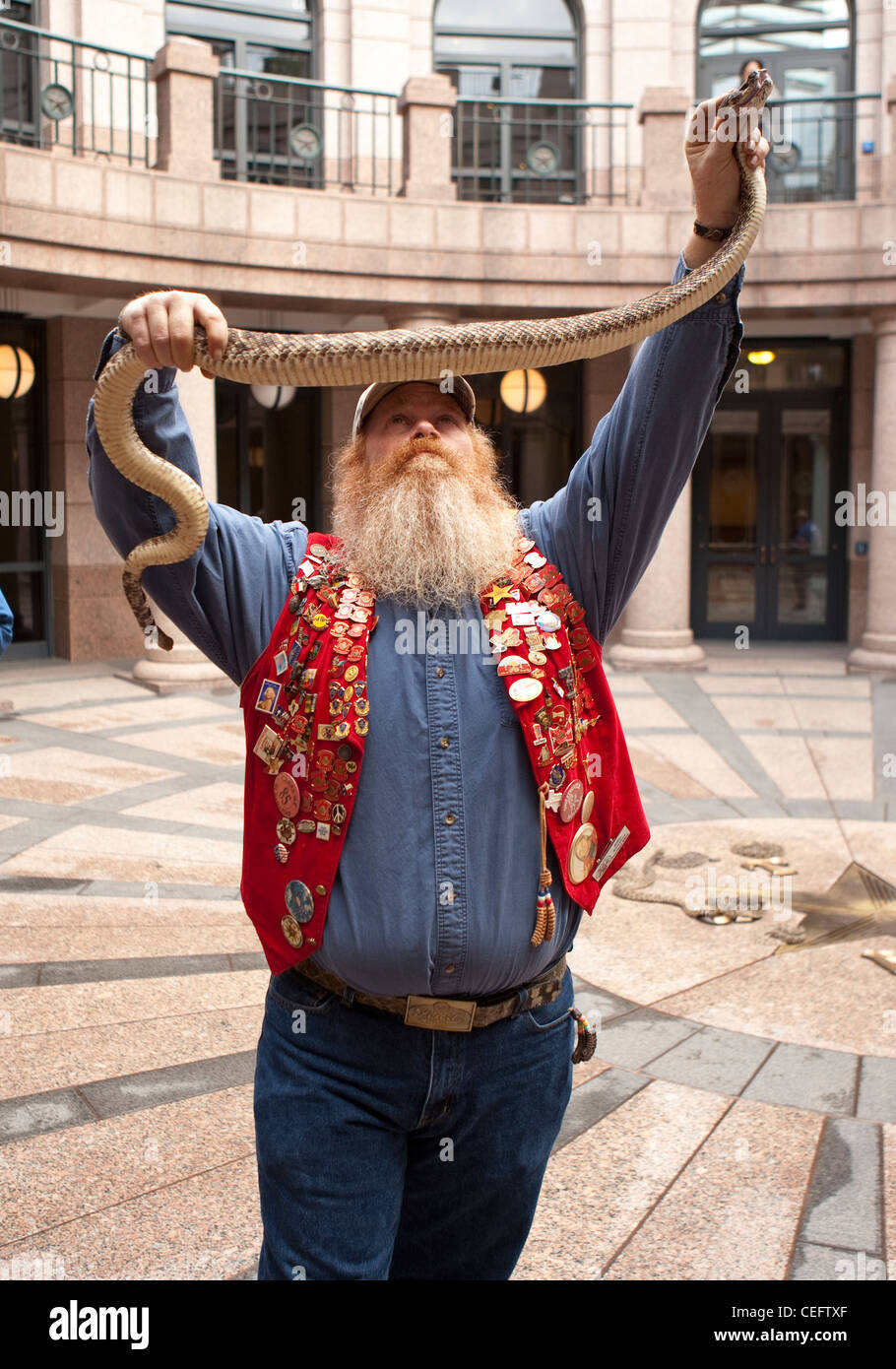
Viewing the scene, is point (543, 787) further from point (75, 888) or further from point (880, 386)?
point (880, 386)

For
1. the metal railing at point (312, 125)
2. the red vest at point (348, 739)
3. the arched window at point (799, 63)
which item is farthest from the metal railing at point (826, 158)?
the red vest at point (348, 739)

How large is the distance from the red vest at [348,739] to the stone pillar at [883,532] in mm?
11666

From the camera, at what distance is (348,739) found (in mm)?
2031

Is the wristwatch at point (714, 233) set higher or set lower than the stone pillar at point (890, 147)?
lower

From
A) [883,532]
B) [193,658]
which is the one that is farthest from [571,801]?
[883,532]

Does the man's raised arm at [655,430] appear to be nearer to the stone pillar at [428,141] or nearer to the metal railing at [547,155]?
the stone pillar at [428,141]

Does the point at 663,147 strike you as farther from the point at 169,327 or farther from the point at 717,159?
the point at 169,327

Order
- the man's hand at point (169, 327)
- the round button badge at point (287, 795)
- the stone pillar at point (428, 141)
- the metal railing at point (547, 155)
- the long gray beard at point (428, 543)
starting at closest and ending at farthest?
the man's hand at point (169, 327) < the round button badge at point (287, 795) < the long gray beard at point (428, 543) < the stone pillar at point (428, 141) < the metal railing at point (547, 155)

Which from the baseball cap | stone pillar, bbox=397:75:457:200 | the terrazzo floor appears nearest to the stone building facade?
stone pillar, bbox=397:75:457:200

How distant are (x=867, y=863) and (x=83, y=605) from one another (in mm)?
10093

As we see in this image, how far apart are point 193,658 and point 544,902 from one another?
A: 34.2 ft

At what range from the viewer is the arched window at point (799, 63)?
1580 cm

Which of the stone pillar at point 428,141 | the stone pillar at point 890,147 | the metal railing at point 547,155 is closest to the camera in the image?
the stone pillar at point 428,141
